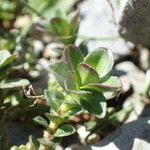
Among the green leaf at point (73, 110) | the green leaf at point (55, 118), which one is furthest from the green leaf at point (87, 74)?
the green leaf at point (55, 118)

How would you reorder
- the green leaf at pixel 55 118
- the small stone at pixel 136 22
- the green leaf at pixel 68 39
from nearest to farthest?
the green leaf at pixel 55 118
the small stone at pixel 136 22
the green leaf at pixel 68 39

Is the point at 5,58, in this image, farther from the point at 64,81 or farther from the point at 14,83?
the point at 64,81

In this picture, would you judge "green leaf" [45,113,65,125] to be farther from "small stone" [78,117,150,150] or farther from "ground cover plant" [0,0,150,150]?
"small stone" [78,117,150,150]

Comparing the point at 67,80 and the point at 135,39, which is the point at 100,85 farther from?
the point at 135,39

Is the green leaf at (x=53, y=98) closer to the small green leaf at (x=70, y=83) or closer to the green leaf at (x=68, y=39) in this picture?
the small green leaf at (x=70, y=83)

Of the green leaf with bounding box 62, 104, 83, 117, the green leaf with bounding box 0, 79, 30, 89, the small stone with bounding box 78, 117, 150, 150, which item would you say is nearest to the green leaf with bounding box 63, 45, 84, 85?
the green leaf with bounding box 62, 104, 83, 117

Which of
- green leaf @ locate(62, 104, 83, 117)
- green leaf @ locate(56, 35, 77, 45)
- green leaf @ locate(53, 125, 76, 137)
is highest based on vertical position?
green leaf @ locate(56, 35, 77, 45)
